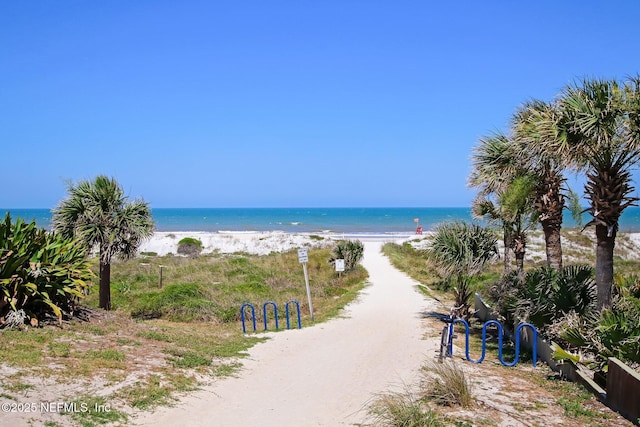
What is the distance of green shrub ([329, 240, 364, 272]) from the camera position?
29750 millimetres

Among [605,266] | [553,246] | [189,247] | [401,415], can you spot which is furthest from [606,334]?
[189,247]

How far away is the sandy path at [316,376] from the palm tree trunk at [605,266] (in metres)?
3.67

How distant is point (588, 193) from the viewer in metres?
11.1

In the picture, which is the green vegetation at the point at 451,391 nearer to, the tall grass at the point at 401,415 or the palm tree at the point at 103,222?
the tall grass at the point at 401,415

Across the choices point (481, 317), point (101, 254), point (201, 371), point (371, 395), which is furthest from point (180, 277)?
point (371, 395)

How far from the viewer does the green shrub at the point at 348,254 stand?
97.6 feet

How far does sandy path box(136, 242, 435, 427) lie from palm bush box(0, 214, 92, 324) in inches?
160

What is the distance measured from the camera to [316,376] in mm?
10250

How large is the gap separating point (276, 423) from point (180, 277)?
20.7 metres

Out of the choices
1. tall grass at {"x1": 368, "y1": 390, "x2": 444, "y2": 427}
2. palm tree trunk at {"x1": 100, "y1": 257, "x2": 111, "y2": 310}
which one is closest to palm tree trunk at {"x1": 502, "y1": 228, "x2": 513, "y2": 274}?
tall grass at {"x1": 368, "y1": 390, "x2": 444, "y2": 427}

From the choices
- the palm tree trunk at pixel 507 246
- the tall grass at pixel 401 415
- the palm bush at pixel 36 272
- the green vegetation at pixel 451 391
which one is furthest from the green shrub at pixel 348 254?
the tall grass at pixel 401 415

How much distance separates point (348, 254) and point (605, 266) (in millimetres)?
19918

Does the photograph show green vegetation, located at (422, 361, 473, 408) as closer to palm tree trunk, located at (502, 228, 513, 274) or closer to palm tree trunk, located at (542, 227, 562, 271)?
palm tree trunk, located at (542, 227, 562, 271)

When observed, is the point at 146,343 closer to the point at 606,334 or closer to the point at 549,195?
the point at 606,334
